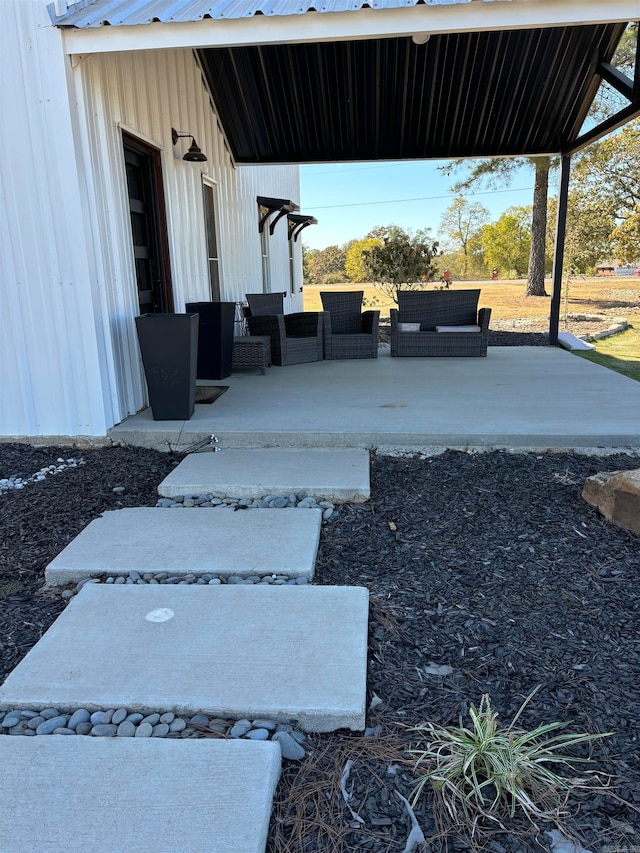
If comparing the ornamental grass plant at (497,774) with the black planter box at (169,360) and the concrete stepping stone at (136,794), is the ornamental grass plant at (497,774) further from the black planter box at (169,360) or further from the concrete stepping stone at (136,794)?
the black planter box at (169,360)

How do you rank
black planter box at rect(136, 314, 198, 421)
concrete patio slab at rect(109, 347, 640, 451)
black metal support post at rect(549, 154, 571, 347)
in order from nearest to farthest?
concrete patio slab at rect(109, 347, 640, 451)
black planter box at rect(136, 314, 198, 421)
black metal support post at rect(549, 154, 571, 347)

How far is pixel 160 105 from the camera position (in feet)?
18.8

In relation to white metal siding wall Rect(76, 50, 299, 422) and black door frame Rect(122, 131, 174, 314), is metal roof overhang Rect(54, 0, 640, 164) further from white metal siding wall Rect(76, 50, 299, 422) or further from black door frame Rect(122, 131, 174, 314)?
black door frame Rect(122, 131, 174, 314)

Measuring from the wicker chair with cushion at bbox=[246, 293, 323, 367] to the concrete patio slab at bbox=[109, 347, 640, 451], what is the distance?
66 cm

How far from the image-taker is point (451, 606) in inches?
96.5

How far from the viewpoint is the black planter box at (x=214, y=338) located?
6066 mm

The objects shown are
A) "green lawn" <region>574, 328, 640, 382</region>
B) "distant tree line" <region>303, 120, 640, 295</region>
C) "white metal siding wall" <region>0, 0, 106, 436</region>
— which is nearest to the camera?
"white metal siding wall" <region>0, 0, 106, 436</region>

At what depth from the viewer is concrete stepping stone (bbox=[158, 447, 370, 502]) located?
349 cm

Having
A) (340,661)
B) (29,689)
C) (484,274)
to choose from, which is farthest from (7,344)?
(484,274)

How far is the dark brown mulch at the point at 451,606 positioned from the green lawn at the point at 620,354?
4112mm

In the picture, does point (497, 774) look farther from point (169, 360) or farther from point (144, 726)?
point (169, 360)

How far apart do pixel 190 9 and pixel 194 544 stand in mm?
3300

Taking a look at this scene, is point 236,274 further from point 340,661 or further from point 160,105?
point 340,661

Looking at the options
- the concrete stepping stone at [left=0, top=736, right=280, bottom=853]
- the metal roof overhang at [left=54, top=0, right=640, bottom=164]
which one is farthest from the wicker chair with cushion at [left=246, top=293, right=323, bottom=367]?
the concrete stepping stone at [left=0, top=736, right=280, bottom=853]
